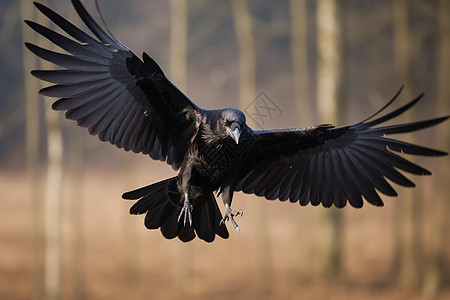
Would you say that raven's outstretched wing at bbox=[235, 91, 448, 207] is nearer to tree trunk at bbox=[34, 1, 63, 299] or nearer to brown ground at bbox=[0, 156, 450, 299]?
tree trunk at bbox=[34, 1, 63, 299]

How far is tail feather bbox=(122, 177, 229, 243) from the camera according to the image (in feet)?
10.0

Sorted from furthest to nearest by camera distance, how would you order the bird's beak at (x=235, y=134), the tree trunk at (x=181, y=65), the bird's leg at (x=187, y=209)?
the tree trunk at (x=181, y=65)
the bird's leg at (x=187, y=209)
the bird's beak at (x=235, y=134)

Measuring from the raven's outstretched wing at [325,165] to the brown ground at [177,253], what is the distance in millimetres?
4883

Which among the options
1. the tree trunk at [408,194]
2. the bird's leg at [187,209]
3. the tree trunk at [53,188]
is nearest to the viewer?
the bird's leg at [187,209]

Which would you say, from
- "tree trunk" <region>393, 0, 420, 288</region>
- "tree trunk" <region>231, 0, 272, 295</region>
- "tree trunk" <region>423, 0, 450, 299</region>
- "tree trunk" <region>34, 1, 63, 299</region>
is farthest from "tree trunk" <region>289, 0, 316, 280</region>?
"tree trunk" <region>34, 1, 63, 299</region>

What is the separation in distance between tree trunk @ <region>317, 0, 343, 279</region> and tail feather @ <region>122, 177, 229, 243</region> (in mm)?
5157

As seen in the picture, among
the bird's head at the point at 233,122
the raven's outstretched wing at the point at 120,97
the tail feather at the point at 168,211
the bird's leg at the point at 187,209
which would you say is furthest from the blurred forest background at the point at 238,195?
the bird's head at the point at 233,122

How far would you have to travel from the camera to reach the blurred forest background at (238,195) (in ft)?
26.9

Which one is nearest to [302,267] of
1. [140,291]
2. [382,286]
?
[382,286]

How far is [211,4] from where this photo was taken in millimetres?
11242

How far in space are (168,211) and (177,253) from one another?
22.4ft

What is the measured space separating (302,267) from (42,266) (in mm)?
5074

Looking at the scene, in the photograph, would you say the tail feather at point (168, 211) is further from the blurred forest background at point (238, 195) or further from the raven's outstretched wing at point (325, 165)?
the blurred forest background at point (238, 195)

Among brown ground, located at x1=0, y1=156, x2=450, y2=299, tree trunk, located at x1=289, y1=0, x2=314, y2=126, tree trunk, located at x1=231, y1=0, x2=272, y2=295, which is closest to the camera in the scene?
tree trunk, located at x1=231, y1=0, x2=272, y2=295
